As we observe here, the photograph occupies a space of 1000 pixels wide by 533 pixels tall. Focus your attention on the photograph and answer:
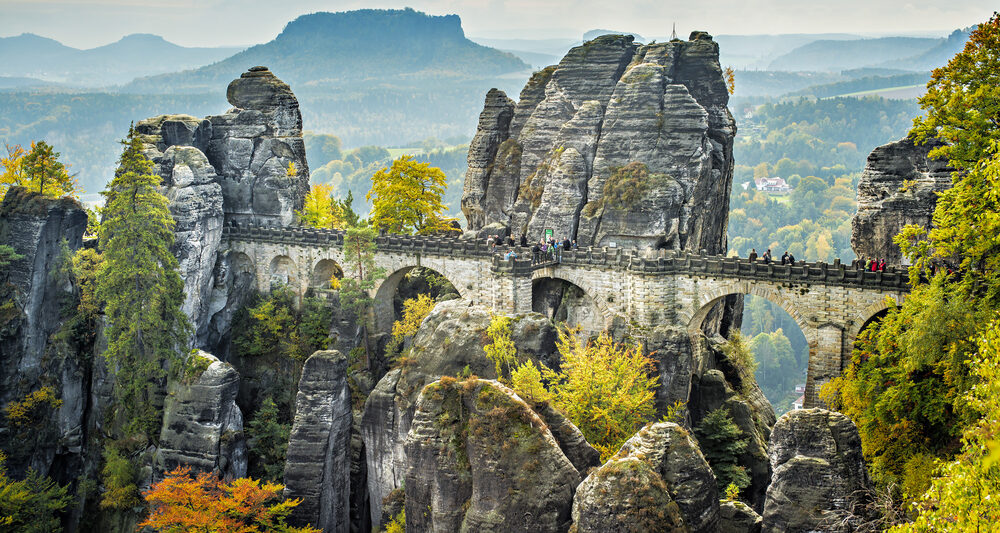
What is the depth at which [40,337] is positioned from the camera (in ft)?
153

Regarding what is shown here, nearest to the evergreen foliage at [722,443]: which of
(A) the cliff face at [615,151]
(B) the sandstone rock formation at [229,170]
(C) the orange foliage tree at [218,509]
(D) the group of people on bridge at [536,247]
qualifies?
(A) the cliff face at [615,151]

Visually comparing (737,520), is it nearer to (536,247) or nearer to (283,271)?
(536,247)

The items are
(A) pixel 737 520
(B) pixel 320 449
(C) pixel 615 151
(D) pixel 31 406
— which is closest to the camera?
(A) pixel 737 520

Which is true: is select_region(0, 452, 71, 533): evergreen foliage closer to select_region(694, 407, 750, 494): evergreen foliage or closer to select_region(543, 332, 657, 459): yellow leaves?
select_region(543, 332, 657, 459): yellow leaves

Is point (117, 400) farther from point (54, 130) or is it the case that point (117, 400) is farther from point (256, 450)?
point (54, 130)

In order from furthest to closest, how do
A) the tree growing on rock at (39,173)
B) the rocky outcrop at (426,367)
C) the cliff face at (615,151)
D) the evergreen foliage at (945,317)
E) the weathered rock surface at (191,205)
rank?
the tree growing on rock at (39,173) < the weathered rock surface at (191,205) < the cliff face at (615,151) < the rocky outcrop at (426,367) < the evergreen foliage at (945,317)

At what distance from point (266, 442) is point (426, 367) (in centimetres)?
1349

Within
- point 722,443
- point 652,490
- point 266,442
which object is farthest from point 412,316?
point 652,490

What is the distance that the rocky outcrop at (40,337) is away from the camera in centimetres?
4531

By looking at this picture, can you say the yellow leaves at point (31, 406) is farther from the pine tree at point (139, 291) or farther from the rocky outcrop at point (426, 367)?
the rocky outcrop at point (426, 367)

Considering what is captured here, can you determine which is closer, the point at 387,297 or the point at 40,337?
the point at 40,337

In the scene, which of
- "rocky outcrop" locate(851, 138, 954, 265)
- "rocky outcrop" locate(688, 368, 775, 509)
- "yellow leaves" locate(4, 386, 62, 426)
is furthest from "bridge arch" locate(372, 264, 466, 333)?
"rocky outcrop" locate(851, 138, 954, 265)

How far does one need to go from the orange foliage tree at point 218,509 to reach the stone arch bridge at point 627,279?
13652 millimetres

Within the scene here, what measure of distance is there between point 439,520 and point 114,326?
2627 centimetres
